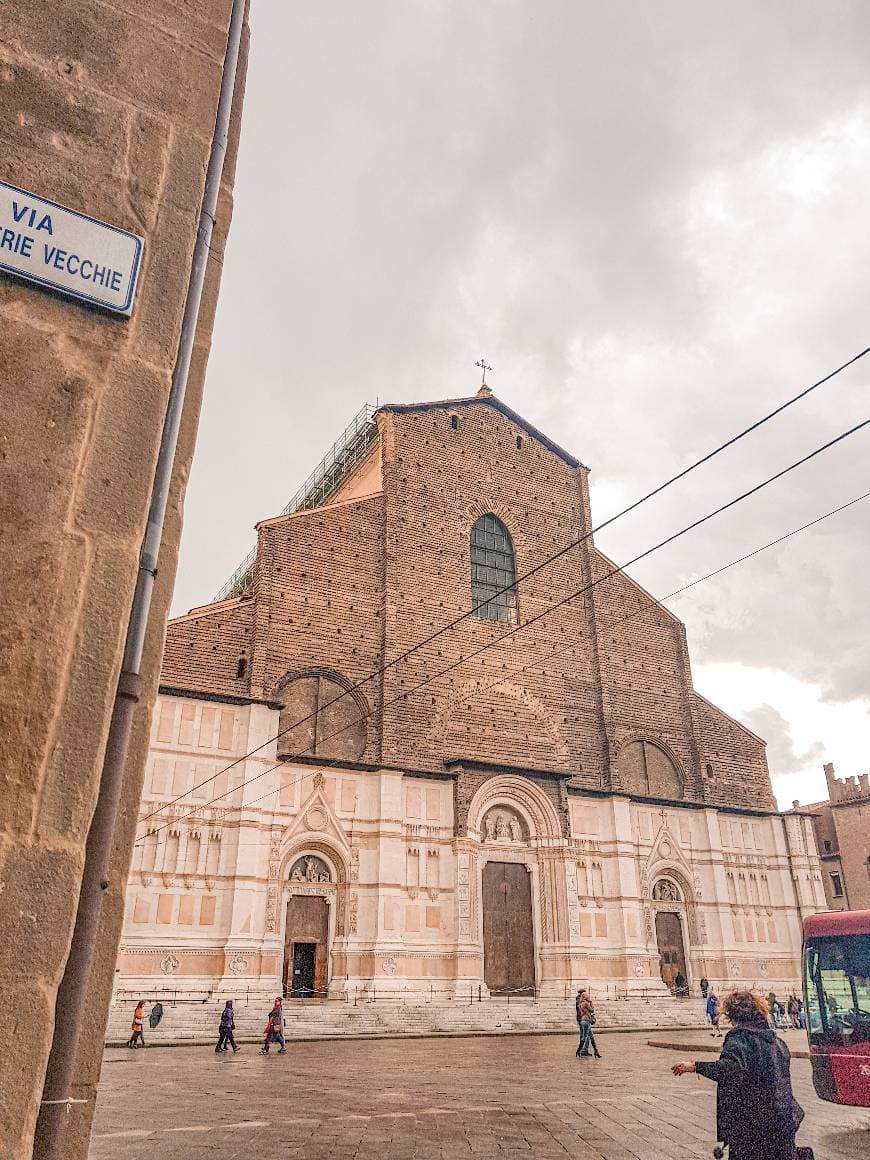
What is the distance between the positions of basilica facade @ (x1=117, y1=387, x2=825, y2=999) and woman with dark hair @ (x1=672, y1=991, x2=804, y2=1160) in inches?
427

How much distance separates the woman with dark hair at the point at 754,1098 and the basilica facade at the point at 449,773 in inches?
427

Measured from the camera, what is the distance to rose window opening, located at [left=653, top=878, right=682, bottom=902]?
22.1 metres

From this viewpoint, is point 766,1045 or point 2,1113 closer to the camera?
point 2,1113

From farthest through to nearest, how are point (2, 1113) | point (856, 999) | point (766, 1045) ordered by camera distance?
point (856, 999), point (766, 1045), point (2, 1113)

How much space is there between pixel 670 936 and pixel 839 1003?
14.4 m

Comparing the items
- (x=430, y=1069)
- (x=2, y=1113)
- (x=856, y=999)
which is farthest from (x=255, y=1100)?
(x=2, y=1113)

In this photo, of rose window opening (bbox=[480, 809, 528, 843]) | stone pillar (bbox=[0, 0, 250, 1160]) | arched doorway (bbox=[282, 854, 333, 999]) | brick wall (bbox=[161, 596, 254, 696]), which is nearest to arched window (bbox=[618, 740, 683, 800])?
rose window opening (bbox=[480, 809, 528, 843])

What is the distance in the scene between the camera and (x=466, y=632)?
22062 mm

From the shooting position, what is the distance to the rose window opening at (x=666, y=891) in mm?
22062

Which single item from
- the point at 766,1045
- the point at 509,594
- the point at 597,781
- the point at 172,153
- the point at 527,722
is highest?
the point at 509,594

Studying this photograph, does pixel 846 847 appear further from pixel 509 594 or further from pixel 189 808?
pixel 189 808

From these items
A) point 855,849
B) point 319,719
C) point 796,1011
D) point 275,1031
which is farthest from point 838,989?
point 855,849

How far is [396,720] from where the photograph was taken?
20031mm

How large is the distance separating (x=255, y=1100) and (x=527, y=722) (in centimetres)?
1420
